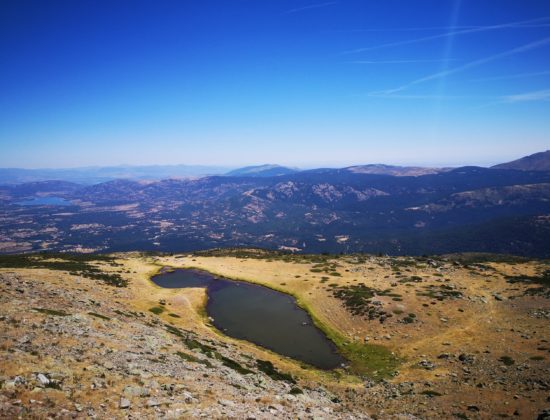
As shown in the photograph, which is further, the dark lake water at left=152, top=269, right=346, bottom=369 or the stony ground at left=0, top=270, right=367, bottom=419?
the dark lake water at left=152, top=269, right=346, bottom=369

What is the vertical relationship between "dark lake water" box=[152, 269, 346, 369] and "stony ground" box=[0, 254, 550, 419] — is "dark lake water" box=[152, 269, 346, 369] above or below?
below

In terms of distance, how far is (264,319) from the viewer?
6041 centimetres

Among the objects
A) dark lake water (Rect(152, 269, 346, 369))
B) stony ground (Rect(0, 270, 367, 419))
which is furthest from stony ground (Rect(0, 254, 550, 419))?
dark lake water (Rect(152, 269, 346, 369))

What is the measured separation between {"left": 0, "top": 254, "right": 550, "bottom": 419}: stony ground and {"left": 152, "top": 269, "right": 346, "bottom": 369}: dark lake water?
123 inches

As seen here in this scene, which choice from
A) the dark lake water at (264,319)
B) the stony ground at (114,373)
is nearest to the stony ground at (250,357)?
the stony ground at (114,373)

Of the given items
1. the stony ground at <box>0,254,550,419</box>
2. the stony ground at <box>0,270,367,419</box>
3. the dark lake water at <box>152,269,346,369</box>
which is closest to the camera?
the stony ground at <box>0,270,367,419</box>

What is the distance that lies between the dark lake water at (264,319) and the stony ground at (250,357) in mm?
3115

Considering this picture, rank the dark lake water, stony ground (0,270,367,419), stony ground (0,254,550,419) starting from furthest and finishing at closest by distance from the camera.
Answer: the dark lake water → stony ground (0,254,550,419) → stony ground (0,270,367,419)

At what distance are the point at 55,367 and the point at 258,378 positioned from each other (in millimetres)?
18366

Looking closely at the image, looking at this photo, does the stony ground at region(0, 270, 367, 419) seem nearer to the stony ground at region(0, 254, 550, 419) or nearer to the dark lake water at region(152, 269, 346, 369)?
the stony ground at region(0, 254, 550, 419)

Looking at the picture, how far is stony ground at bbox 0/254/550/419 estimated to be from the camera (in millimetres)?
22234

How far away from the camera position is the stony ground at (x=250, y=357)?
22.2m

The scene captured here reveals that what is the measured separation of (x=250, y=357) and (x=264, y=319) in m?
17.8

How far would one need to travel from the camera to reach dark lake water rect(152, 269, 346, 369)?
49.1 m
